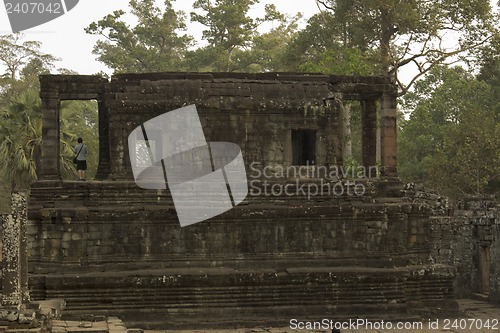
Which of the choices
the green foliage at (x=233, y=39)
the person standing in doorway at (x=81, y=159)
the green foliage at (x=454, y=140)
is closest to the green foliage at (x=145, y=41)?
the green foliage at (x=233, y=39)

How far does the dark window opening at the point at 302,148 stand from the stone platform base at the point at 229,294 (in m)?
2.58

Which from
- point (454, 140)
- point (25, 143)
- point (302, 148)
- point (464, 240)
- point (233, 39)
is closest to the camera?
point (302, 148)

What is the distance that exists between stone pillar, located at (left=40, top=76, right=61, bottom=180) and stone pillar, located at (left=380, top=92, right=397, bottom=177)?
6980mm

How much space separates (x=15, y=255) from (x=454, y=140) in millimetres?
20814

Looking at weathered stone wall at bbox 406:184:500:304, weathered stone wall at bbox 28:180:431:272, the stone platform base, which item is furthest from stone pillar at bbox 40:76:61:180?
weathered stone wall at bbox 406:184:500:304

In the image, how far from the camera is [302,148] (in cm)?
1600

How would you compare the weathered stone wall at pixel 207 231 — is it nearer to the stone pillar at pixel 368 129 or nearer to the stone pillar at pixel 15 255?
the stone pillar at pixel 368 129

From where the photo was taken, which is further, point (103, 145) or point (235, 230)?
point (103, 145)

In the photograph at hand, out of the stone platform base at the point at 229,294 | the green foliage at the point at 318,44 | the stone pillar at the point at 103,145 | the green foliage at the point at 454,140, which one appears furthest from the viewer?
the green foliage at the point at 318,44

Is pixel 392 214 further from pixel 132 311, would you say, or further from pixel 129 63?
pixel 129 63

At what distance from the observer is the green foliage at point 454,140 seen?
89.3ft

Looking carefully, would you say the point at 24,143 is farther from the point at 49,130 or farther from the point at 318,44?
the point at 318,44

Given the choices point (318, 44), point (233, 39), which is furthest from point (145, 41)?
point (318, 44)

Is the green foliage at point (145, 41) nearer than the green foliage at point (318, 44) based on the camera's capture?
No
